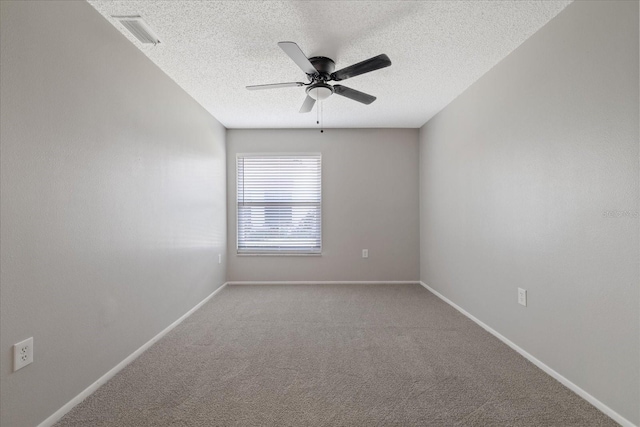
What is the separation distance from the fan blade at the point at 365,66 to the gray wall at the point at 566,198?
1087mm

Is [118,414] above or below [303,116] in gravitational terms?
below

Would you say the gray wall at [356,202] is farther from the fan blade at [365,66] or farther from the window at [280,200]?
the fan blade at [365,66]

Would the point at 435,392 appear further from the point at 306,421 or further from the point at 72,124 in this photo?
the point at 72,124

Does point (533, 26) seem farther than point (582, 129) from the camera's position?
Yes

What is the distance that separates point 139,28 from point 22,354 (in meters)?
2.03

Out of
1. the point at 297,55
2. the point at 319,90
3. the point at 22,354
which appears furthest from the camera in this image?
the point at 319,90

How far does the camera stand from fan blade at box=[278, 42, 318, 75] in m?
1.85

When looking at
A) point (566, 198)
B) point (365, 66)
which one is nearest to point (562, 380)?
point (566, 198)

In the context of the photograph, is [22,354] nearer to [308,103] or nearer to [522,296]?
[308,103]

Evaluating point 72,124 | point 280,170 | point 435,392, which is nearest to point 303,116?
point 280,170

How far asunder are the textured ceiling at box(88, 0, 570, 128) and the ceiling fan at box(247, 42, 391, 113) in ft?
0.32

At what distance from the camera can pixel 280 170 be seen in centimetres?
459

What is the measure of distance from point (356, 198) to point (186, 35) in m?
3.03

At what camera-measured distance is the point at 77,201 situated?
69.1 inches
